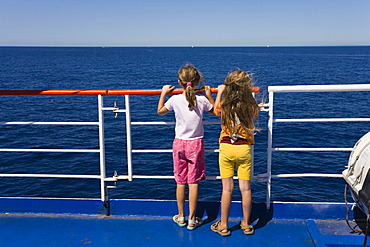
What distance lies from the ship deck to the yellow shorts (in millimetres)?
586

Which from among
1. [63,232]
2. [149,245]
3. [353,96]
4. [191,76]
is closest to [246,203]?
[149,245]

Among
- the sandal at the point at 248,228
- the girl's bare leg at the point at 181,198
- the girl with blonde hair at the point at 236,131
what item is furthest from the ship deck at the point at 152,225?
the girl with blonde hair at the point at 236,131

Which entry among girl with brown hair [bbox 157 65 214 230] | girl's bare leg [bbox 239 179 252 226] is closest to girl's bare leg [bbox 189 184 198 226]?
girl with brown hair [bbox 157 65 214 230]

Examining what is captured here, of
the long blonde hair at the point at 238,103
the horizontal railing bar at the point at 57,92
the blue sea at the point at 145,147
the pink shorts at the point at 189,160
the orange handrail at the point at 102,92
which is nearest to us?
the long blonde hair at the point at 238,103

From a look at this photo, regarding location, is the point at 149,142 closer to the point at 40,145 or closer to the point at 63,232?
the point at 40,145

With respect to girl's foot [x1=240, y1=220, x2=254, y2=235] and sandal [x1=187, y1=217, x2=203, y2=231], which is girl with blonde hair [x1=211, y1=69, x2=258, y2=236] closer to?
girl's foot [x1=240, y1=220, x2=254, y2=235]

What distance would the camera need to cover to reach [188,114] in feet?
12.0

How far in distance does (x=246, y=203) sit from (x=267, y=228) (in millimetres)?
413

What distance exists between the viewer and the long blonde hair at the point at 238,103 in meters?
3.46

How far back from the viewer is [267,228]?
3898 mm

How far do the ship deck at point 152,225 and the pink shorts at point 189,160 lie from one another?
1.56ft

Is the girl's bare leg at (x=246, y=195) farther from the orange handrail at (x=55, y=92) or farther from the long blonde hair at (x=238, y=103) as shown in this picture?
the orange handrail at (x=55, y=92)

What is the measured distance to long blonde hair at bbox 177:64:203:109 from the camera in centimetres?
357

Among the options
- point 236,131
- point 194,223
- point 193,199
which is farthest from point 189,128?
point 194,223
